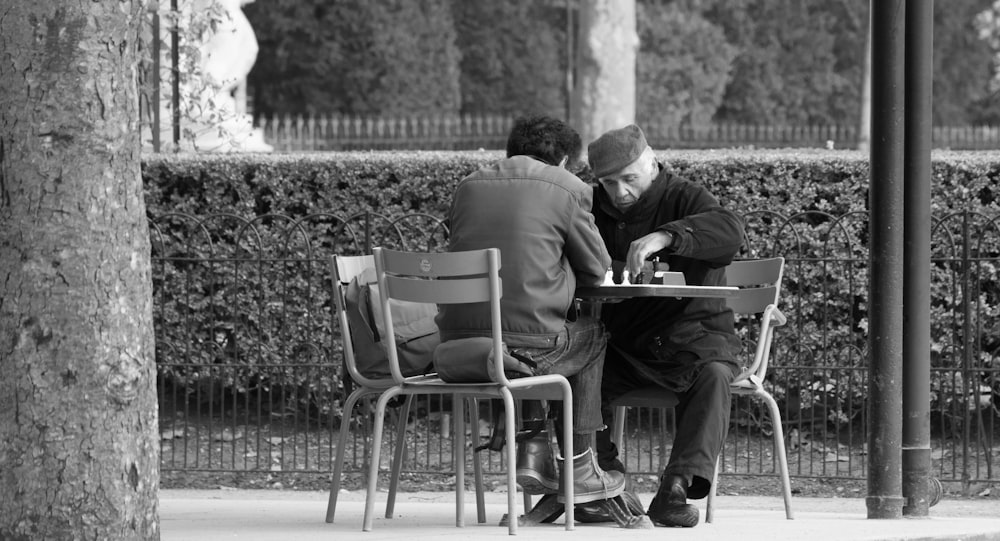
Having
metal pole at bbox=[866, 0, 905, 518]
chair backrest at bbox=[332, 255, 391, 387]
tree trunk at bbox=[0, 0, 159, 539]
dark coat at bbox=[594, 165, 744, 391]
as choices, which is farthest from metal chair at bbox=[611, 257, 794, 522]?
tree trunk at bbox=[0, 0, 159, 539]

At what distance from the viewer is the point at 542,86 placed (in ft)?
106

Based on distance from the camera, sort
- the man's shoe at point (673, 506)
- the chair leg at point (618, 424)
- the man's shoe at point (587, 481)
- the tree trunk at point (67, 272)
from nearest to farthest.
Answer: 1. the tree trunk at point (67, 272)
2. the man's shoe at point (587, 481)
3. the man's shoe at point (673, 506)
4. the chair leg at point (618, 424)

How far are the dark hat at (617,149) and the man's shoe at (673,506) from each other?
117 cm

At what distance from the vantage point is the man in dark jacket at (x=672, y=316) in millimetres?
5691

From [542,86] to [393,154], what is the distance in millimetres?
23256

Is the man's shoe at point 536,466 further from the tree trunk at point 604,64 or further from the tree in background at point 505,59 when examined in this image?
the tree in background at point 505,59

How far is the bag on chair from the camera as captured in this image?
18.9 ft

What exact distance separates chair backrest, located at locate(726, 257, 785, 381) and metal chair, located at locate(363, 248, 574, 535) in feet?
3.21

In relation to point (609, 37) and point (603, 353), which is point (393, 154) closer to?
point (603, 353)

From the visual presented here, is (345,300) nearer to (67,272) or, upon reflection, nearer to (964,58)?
(67,272)

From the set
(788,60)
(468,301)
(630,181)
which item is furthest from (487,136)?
(468,301)

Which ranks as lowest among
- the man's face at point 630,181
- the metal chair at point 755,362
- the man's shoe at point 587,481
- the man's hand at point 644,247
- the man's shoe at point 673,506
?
the man's shoe at point 673,506

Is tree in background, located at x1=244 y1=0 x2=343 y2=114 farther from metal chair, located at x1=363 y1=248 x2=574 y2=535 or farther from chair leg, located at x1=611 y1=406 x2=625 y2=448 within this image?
metal chair, located at x1=363 y1=248 x2=574 y2=535

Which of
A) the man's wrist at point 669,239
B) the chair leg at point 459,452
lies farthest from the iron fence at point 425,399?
the man's wrist at point 669,239
